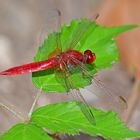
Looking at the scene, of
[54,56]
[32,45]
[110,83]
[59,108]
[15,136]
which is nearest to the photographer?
[15,136]

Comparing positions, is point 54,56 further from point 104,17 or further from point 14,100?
point 104,17

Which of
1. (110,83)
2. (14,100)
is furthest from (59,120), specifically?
(110,83)

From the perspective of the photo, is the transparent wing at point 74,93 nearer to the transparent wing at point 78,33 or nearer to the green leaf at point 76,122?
the green leaf at point 76,122

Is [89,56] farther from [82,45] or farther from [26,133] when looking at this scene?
[26,133]

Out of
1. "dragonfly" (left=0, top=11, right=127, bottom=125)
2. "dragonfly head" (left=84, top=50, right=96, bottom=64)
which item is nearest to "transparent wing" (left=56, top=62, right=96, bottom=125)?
"dragonfly" (left=0, top=11, right=127, bottom=125)

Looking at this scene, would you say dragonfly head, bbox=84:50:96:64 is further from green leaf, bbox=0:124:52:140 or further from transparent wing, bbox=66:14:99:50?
green leaf, bbox=0:124:52:140

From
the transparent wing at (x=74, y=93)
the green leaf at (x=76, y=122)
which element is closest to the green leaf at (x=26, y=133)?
the green leaf at (x=76, y=122)
